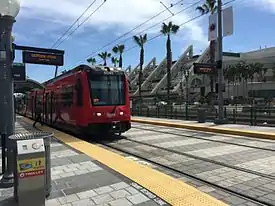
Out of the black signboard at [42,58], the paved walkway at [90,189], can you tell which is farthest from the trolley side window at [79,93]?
the paved walkway at [90,189]

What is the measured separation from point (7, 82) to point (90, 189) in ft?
8.28

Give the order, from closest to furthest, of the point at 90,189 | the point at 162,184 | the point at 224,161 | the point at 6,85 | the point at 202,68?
the point at 90,189
the point at 162,184
the point at 6,85
the point at 224,161
the point at 202,68

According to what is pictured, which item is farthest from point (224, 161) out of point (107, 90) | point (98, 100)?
point (107, 90)

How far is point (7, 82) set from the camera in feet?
23.1

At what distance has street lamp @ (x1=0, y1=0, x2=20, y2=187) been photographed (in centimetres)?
683

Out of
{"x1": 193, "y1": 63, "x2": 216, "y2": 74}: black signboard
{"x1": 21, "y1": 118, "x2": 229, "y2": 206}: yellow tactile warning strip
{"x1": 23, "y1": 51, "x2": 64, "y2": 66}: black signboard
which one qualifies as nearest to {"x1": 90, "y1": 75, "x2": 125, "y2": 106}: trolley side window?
{"x1": 23, "y1": 51, "x2": 64, "y2": 66}: black signboard

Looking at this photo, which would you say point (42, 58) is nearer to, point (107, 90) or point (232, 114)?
point (107, 90)

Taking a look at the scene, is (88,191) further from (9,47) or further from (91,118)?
(91,118)

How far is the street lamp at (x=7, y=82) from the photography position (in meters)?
6.83

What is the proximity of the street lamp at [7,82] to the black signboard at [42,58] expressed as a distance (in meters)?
11.3

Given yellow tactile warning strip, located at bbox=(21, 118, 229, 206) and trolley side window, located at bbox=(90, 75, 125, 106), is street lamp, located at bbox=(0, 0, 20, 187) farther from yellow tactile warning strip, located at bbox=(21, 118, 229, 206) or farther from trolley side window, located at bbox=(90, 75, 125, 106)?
trolley side window, located at bbox=(90, 75, 125, 106)

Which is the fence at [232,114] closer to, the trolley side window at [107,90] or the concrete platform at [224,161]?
the concrete platform at [224,161]

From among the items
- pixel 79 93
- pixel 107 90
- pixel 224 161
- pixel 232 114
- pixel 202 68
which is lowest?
pixel 224 161

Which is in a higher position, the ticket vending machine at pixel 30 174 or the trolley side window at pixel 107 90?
the trolley side window at pixel 107 90
